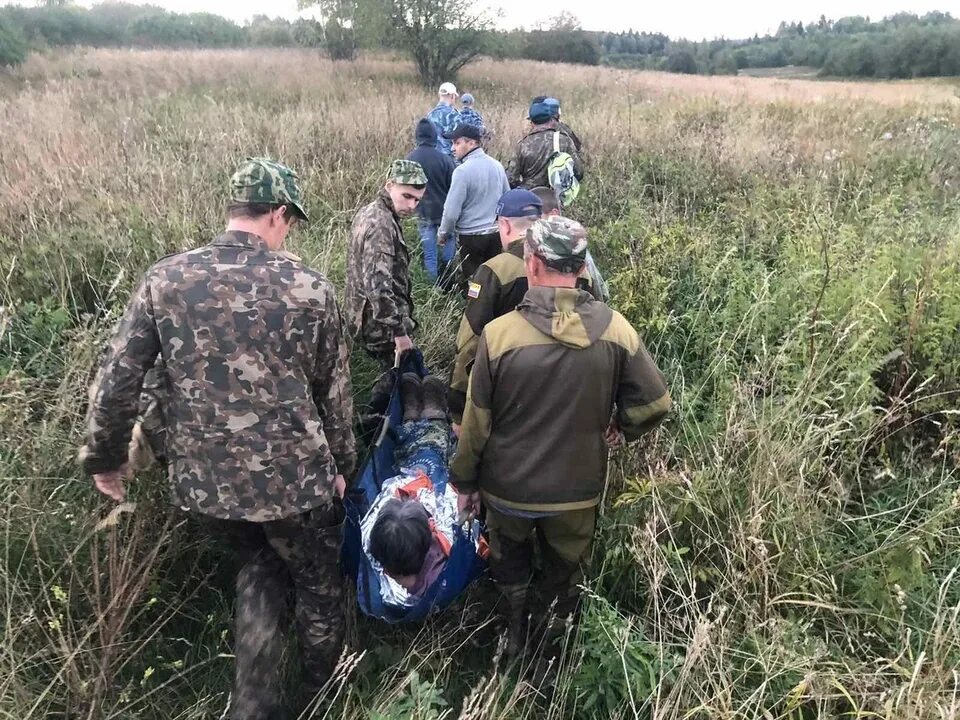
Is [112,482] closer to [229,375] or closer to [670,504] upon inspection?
[229,375]

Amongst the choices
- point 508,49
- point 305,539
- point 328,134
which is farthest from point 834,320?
point 508,49

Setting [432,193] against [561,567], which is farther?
[432,193]

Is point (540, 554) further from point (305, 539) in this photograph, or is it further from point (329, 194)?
point (329, 194)

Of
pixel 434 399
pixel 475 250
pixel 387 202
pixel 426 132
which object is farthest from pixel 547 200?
pixel 426 132

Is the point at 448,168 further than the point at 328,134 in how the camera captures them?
No

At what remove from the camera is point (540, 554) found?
2.47 meters

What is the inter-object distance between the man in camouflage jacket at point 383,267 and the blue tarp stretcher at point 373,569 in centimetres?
63

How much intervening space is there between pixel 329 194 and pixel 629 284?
12.0ft

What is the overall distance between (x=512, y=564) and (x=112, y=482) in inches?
61.3

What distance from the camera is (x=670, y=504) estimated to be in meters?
2.55

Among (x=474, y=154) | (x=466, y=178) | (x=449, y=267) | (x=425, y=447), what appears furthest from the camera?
(x=449, y=267)

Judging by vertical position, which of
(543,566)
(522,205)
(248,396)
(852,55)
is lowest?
(543,566)

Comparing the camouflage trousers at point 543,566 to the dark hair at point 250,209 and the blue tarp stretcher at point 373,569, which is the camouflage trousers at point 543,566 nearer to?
the blue tarp stretcher at point 373,569

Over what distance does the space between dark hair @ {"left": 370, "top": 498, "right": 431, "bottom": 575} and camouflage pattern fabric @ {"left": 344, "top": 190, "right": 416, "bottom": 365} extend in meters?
1.36
